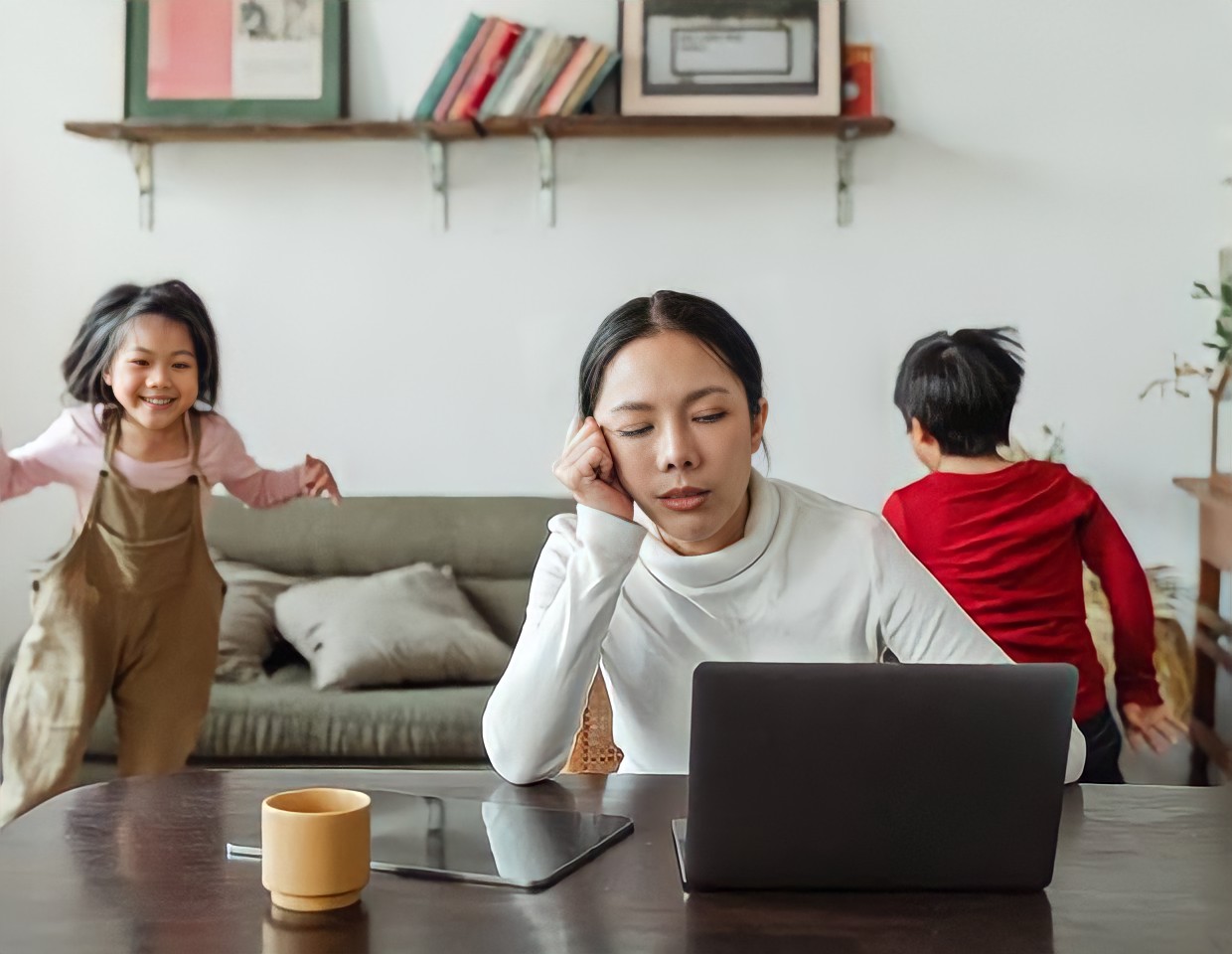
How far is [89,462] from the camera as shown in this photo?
2.46 meters

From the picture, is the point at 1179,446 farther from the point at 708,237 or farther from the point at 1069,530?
the point at 708,237

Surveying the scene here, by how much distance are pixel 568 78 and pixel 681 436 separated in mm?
1667

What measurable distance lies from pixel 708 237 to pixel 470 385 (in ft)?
2.06

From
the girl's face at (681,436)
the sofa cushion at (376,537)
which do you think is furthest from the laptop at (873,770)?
the sofa cushion at (376,537)

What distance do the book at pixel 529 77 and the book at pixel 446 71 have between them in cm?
13

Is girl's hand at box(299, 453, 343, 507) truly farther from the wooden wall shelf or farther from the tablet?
the tablet

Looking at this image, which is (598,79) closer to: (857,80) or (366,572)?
(857,80)

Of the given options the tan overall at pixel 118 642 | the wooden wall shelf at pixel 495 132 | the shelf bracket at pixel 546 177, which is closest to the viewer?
the tan overall at pixel 118 642

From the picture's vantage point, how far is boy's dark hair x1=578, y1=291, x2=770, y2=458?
1.55 metres

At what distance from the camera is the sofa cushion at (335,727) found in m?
2.59

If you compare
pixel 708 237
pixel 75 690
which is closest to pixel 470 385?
pixel 708 237

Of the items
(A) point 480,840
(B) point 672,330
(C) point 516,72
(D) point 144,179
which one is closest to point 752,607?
(B) point 672,330

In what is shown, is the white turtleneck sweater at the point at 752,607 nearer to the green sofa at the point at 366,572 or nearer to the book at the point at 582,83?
the green sofa at the point at 366,572

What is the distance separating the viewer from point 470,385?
3.14 metres
